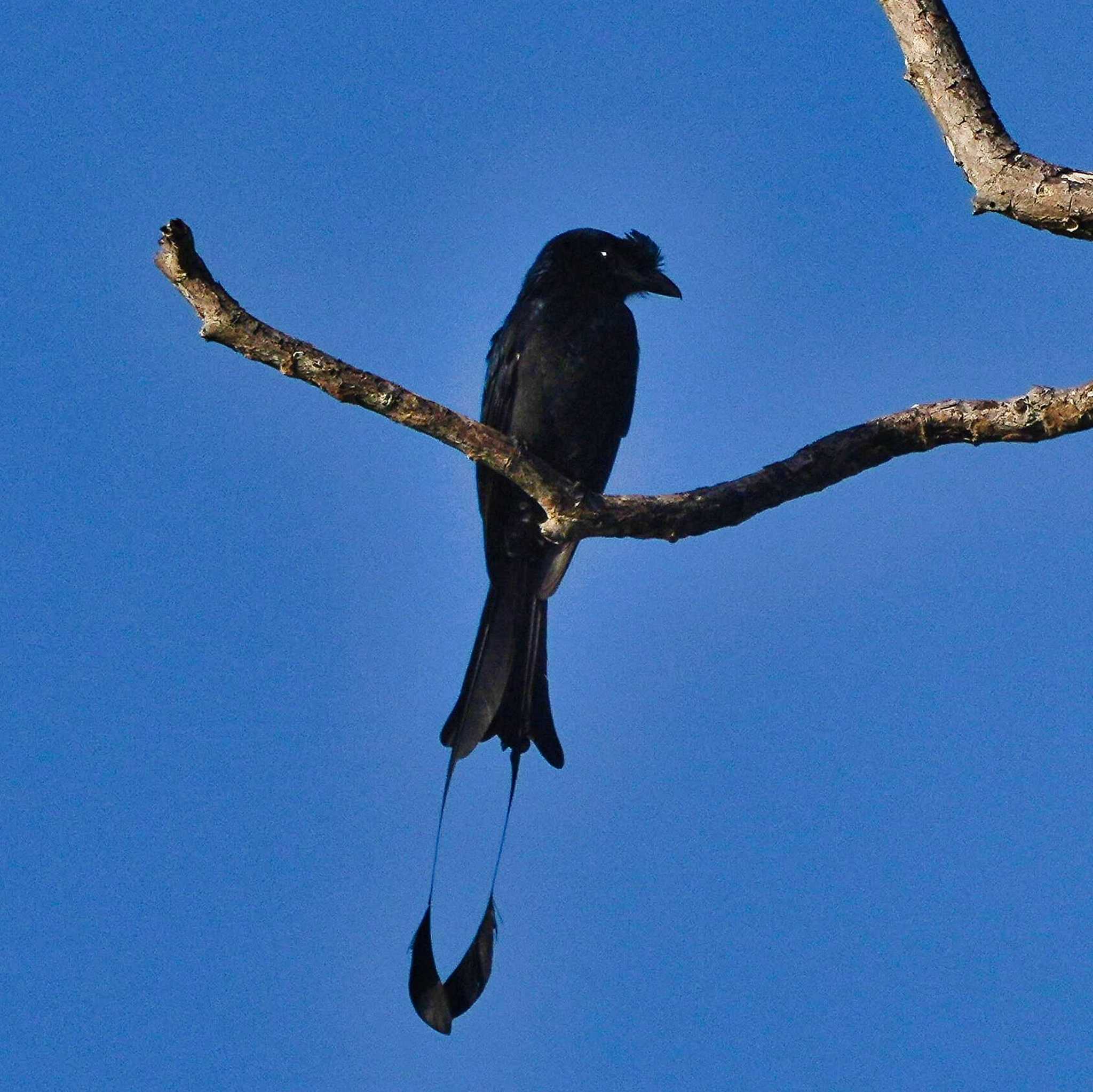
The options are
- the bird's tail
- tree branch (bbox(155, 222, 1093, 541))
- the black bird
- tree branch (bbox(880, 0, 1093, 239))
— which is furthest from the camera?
the black bird

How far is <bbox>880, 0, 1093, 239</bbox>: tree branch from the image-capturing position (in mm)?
3066

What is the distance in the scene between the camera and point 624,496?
3.90 m

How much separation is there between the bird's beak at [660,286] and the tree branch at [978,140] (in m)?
2.18

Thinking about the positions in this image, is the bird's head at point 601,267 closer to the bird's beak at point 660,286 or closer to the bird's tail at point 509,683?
the bird's beak at point 660,286

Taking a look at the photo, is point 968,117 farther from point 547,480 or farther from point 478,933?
point 478,933

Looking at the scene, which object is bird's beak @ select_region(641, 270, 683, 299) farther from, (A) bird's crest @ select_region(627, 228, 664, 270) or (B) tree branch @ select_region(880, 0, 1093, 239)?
(B) tree branch @ select_region(880, 0, 1093, 239)

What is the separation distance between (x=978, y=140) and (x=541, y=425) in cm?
221

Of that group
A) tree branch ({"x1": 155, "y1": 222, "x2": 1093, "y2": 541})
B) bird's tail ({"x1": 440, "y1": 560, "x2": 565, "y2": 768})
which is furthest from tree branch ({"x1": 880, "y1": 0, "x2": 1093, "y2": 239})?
bird's tail ({"x1": 440, "y1": 560, "x2": 565, "y2": 768})

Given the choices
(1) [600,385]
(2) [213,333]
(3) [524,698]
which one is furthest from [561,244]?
(2) [213,333]

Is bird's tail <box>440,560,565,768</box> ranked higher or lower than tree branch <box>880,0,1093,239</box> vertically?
lower

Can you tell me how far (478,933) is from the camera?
4195mm

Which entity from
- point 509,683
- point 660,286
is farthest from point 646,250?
point 509,683

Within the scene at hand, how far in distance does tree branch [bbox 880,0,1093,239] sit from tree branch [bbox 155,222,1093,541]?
0.54m

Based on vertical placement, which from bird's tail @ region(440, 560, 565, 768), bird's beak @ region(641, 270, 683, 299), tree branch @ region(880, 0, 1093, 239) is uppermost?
bird's beak @ region(641, 270, 683, 299)
